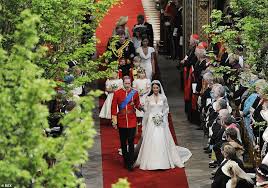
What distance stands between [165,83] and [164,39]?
142 inches

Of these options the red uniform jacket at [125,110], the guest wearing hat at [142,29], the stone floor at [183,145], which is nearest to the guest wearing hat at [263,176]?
the stone floor at [183,145]

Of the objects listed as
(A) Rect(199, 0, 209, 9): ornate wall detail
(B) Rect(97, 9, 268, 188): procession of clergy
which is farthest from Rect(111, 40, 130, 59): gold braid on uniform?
(A) Rect(199, 0, 209, 9): ornate wall detail

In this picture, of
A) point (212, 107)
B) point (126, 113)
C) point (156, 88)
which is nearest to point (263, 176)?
point (212, 107)

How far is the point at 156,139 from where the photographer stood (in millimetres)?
17594

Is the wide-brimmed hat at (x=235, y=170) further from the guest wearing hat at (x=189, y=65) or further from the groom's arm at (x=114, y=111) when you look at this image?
the guest wearing hat at (x=189, y=65)

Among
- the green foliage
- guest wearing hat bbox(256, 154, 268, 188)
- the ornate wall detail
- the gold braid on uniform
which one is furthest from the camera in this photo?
the ornate wall detail

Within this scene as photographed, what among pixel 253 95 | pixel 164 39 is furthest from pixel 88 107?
pixel 164 39

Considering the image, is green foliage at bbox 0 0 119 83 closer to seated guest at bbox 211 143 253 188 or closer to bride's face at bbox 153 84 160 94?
seated guest at bbox 211 143 253 188

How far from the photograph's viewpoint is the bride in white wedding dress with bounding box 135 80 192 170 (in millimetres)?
17453

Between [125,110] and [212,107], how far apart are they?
1.72 metres

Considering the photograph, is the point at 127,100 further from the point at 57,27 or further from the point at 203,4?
the point at 203,4

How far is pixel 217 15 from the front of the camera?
48.8ft

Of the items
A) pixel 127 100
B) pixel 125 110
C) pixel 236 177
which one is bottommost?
pixel 236 177

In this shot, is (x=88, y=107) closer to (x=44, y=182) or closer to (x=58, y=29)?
(x=44, y=182)
